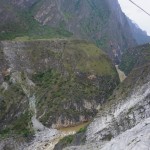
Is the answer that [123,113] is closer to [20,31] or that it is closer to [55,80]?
[55,80]

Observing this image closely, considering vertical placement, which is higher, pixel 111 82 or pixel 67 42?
pixel 67 42

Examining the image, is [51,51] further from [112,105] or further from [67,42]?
[112,105]

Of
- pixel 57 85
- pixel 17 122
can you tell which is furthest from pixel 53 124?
pixel 57 85

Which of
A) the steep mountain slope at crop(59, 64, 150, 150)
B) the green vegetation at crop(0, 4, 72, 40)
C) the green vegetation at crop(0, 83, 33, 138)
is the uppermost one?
the green vegetation at crop(0, 4, 72, 40)

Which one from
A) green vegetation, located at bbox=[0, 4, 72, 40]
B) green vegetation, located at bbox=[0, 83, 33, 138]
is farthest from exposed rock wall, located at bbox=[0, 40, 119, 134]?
green vegetation, located at bbox=[0, 4, 72, 40]

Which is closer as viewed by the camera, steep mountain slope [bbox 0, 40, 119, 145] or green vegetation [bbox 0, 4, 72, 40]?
steep mountain slope [bbox 0, 40, 119, 145]

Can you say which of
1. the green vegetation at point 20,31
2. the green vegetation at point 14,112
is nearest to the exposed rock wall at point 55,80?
the green vegetation at point 14,112

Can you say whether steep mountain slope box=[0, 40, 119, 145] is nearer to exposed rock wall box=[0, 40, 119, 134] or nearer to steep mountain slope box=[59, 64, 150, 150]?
exposed rock wall box=[0, 40, 119, 134]

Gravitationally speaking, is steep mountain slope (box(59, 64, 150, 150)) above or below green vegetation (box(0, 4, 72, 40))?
below
